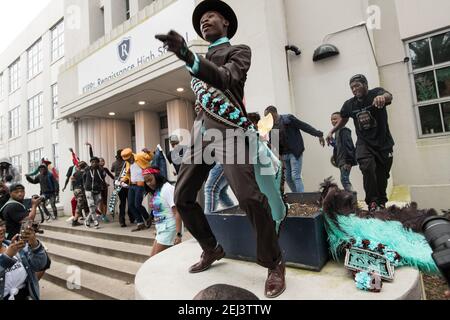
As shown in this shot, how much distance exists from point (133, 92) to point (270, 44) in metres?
3.41

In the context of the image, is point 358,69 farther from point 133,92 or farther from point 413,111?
point 133,92

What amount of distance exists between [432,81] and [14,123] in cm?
2289

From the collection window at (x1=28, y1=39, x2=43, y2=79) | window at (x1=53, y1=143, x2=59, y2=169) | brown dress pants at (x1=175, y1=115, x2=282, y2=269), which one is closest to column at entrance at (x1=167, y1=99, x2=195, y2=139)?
brown dress pants at (x1=175, y1=115, x2=282, y2=269)

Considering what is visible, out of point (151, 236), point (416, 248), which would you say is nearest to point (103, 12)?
point (151, 236)

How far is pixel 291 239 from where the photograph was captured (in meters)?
1.97

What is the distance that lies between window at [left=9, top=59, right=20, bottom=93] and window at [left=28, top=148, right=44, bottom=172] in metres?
5.34

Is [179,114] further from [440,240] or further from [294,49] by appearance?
[440,240]

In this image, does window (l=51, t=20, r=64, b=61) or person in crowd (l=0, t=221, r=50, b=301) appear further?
window (l=51, t=20, r=64, b=61)

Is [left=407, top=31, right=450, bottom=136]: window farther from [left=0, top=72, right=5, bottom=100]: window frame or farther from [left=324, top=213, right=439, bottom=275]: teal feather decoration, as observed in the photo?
[left=0, top=72, right=5, bottom=100]: window frame

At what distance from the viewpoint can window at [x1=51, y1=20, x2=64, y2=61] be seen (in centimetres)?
1303

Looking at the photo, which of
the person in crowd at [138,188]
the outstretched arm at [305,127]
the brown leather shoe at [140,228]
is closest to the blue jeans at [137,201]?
the person in crowd at [138,188]

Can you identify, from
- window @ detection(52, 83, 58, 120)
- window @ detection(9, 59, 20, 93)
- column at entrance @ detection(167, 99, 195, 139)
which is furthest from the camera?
window @ detection(9, 59, 20, 93)

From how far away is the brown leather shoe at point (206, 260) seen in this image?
1973mm

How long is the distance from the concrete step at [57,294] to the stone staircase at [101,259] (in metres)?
0.05
